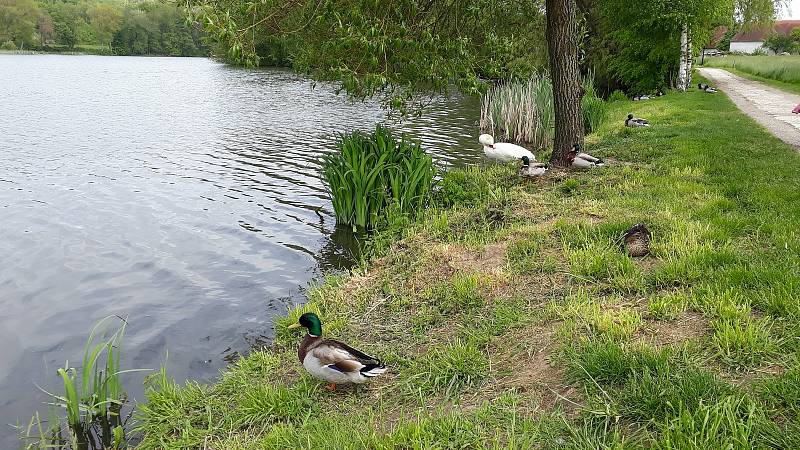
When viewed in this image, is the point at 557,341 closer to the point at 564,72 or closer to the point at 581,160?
the point at 581,160

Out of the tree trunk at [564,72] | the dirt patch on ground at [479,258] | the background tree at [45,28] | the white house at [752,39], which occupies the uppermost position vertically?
the background tree at [45,28]

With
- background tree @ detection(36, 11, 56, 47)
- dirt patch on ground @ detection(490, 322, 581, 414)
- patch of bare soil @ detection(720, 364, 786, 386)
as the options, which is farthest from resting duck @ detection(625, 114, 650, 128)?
background tree @ detection(36, 11, 56, 47)

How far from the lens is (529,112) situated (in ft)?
61.7

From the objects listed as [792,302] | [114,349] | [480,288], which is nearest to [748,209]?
[792,302]

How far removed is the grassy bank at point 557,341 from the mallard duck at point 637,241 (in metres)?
0.11

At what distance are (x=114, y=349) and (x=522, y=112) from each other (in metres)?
15.2

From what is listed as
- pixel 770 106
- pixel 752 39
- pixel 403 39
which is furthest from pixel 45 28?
pixel 752 39

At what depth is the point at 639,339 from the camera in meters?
4.64

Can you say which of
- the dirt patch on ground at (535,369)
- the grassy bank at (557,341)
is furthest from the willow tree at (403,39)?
the dirt patch on ground at (535,369)

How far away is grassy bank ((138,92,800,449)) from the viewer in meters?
3.77

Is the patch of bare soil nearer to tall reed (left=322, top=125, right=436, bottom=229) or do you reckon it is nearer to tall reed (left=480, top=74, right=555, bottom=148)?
tall reed (left=322, top=125, right=436, bottom=229)

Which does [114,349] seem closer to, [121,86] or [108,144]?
[108,144]

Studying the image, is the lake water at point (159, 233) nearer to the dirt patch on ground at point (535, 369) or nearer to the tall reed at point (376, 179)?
the tall reed at point (376, 179)

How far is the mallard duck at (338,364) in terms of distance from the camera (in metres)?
4.75
